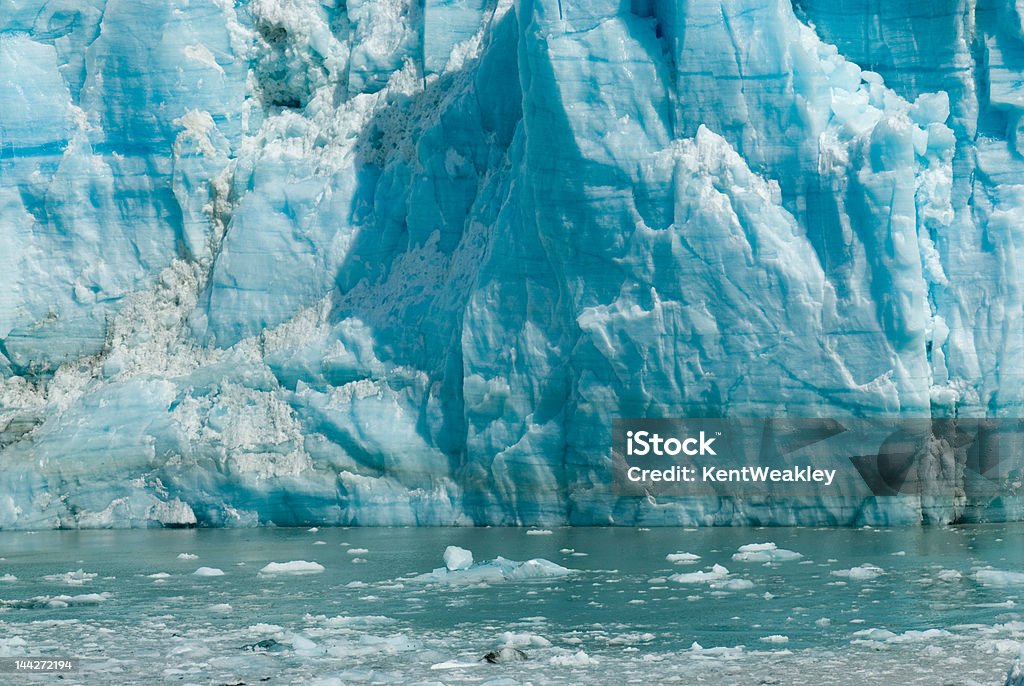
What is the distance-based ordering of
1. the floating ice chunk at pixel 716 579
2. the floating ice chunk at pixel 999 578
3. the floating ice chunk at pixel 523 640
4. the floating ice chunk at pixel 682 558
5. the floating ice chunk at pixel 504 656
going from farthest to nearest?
the floating ice chunk at pixel 682 558
the floating ice chunk at pixel 716 579
the floating ice chunk at pixel 999 578
the floating ice chunk at pixel 523 640
the floating ice chunk at pixel 504 656

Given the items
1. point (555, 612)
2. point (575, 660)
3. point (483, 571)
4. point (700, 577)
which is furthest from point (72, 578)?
point (575, 660)

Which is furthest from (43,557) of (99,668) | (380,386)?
(99,668)

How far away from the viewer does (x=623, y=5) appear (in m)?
15.1

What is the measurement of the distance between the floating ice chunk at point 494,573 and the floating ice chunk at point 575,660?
10.3ft

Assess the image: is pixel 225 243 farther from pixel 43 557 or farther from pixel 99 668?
pixel 99 668

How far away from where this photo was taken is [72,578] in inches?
471

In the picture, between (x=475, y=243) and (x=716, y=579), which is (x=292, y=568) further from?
(x=475, y=243)

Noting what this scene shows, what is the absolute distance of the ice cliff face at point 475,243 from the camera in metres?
14.4

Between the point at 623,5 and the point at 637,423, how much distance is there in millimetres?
4536

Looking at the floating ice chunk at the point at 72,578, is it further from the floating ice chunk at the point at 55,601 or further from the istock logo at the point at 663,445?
the istock logo at the point at 663,445

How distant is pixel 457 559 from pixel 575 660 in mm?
3612
